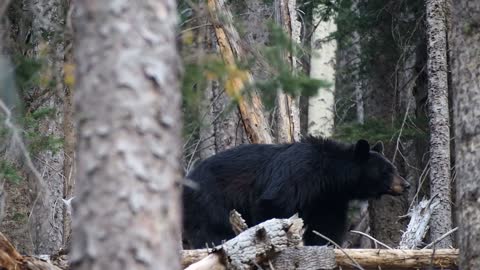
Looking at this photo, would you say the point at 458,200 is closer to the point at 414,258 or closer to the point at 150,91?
the point at 414,258

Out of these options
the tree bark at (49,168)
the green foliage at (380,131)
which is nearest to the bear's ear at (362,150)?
the green foliage at (380,131)

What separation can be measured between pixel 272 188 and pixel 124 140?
296 inches

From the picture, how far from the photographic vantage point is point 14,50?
34.9ft

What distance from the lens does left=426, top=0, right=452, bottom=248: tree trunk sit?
13289 millimetres

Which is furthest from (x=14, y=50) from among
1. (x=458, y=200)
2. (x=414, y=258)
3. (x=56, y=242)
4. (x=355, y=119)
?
(x=355, y=119)

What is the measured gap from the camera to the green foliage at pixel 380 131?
637 inches

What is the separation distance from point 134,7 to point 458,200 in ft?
11.6

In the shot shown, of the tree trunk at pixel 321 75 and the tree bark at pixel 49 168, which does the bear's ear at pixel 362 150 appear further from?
the tree trunk at pixel 321 75

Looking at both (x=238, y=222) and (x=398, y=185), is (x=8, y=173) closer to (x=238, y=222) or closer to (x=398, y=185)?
(x=238, y=222)

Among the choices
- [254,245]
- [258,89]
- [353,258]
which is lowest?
[353,258]

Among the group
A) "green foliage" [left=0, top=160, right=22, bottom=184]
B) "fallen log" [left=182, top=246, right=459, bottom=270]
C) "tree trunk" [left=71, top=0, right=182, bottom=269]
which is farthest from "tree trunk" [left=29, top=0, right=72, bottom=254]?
"tree trunk" [left=71, top=0, right=182, bottom=269]

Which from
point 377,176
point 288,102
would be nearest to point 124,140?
point 377,176

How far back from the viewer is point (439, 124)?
526 inches

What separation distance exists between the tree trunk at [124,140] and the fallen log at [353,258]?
4.41 metres
